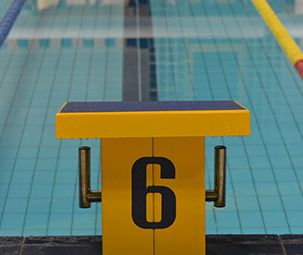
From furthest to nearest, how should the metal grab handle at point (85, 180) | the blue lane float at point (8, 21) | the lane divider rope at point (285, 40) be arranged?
the blue lane float at point (8, 21) → the lane divider rope at point (285, 40) → the metal grab handle at point (85, 180)

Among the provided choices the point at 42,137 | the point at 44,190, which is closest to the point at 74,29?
the point at 42,137

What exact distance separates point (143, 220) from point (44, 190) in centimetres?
246

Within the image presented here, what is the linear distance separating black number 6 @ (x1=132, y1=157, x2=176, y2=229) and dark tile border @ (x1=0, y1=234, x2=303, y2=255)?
0.45m

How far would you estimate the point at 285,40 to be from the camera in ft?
16.6

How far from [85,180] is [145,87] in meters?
3.47

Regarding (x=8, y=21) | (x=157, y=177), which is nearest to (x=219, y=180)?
(x=157, y=177)

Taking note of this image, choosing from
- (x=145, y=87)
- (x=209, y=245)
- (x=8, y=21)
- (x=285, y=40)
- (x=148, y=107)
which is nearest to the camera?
(x=148, y=107)

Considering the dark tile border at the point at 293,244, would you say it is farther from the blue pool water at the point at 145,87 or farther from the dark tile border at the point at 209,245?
the blue pool water at the point at 145,87

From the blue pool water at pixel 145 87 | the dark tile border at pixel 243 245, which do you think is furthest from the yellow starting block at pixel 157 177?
the blue pool water at pixel 145 87

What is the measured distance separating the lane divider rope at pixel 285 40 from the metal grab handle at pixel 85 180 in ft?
7.00

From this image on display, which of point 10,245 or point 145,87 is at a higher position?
point 145,87

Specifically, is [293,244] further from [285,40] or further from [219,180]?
[285,40]

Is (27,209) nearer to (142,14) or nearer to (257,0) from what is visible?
(257,0)

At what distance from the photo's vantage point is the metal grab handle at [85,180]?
8.46ft
